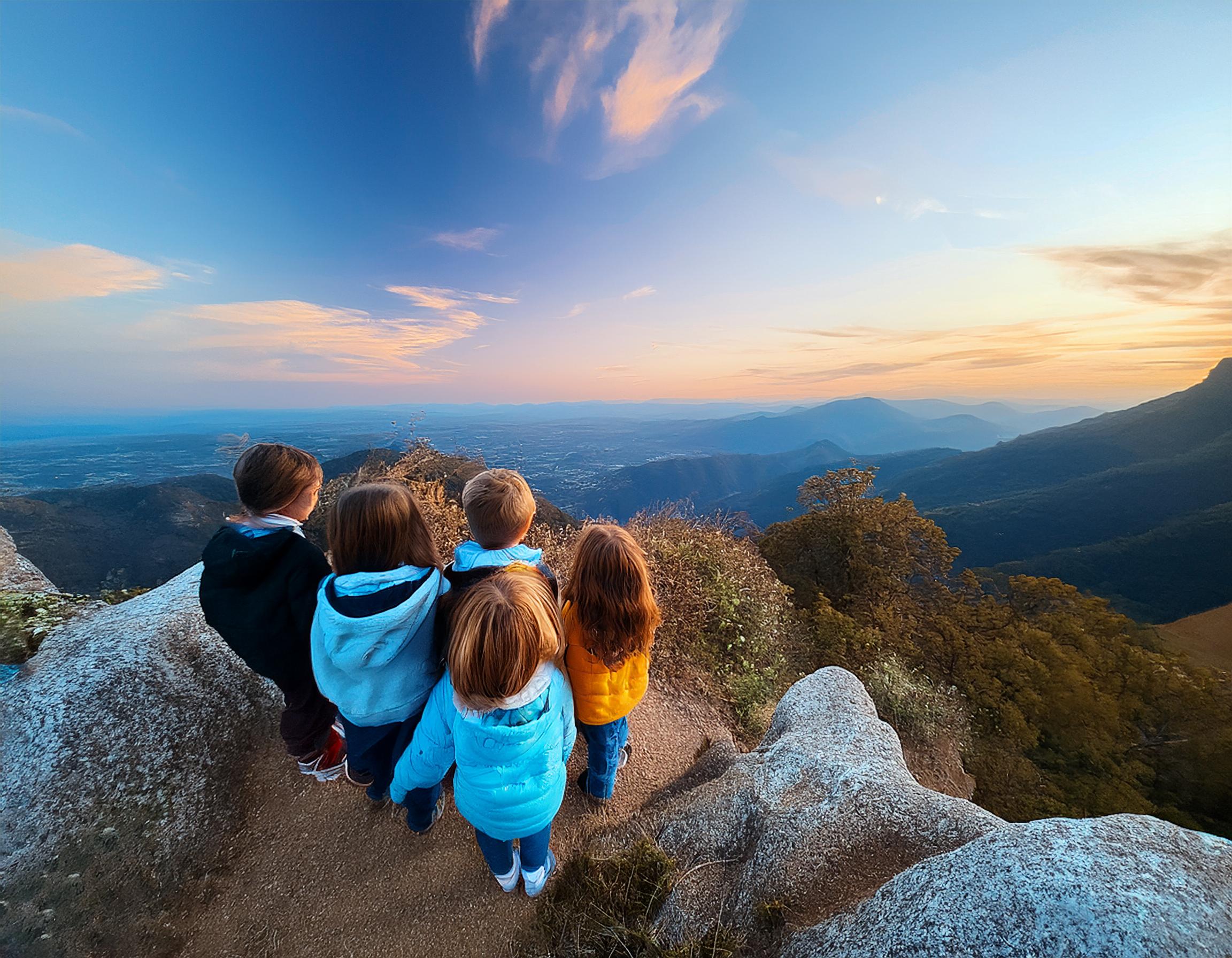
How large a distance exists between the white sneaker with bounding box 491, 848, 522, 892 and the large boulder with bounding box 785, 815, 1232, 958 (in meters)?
1.85

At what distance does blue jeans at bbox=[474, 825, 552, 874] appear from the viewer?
3.08 m

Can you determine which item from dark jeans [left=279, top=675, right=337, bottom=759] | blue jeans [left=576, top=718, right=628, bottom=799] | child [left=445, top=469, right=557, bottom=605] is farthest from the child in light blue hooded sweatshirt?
dark jeans [left=279, top=675, right=337, bottom=759]

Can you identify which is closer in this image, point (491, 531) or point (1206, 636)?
point (491, 531)

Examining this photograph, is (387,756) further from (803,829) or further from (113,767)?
(803,829)

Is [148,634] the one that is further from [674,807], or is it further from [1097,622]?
[1097,622]

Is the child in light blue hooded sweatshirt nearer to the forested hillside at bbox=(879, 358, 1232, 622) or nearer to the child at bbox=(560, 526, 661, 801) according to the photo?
the child at bbox=(560, 526, 661, 801)

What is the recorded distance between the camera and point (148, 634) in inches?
176

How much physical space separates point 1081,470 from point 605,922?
8914 inches

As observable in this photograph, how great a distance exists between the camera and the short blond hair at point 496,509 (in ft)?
10.4

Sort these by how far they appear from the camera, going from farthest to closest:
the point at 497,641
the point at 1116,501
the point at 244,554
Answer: the point at 1116,501 < the point at 244,554 < the point at 497,641

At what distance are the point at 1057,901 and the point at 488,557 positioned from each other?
11.1ft

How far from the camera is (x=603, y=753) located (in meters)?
3.88

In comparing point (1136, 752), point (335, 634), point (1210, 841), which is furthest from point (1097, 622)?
point (335, 634)

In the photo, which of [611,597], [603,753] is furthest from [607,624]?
[603,753]
